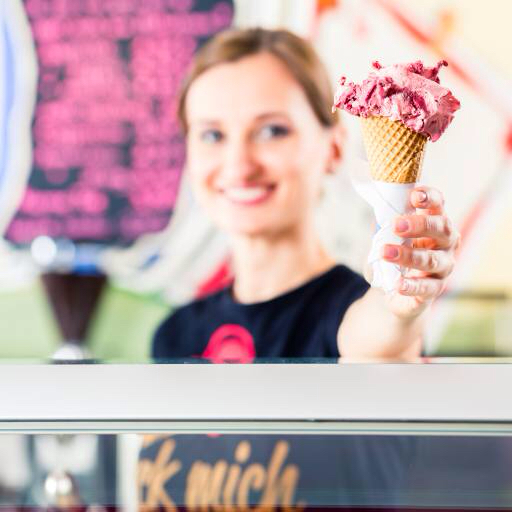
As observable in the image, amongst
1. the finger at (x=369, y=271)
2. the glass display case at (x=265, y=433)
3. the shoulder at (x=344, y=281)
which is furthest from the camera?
the shoulder at (x=344, y=281)

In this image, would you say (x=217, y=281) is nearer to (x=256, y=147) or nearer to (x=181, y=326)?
(x=181, y=326)

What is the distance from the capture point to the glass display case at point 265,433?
78cm

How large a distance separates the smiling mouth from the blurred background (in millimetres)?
166

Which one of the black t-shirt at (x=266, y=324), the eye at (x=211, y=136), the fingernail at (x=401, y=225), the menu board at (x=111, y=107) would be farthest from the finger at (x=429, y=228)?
the menu board at (x=111, y=107)

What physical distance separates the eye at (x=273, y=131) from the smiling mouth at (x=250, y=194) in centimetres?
14

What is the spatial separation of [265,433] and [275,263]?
1.44 m

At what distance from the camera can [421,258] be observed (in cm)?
88

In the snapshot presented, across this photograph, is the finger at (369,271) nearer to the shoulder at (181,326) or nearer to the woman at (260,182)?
the woman at (260,182)

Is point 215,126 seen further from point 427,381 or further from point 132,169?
point 427,381

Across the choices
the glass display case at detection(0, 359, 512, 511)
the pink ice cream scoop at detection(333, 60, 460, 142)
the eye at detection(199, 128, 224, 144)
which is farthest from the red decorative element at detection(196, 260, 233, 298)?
the pink ice cream scoop at detection(333, 60, 460, 142)

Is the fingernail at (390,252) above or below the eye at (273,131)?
below

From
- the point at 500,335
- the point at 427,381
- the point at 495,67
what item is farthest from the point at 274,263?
the point at 427,381

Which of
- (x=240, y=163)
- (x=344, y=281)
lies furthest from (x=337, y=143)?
(x=344, y=281)

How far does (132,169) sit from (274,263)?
50 cm
